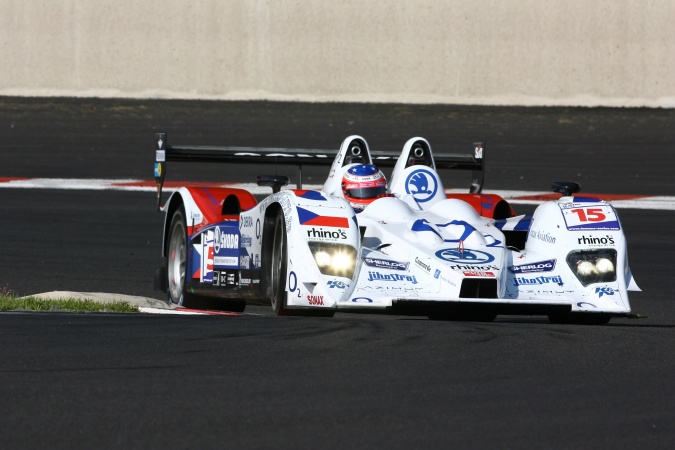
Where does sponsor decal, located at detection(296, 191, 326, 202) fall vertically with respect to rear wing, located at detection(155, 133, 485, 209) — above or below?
below

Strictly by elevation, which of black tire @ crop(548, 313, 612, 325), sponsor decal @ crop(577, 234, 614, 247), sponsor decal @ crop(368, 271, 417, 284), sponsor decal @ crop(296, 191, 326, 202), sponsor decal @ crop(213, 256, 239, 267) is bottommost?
black tire @ crop(548, 313, 612, 325)

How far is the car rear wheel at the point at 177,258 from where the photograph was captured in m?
10.9

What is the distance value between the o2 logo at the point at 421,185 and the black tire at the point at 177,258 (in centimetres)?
190

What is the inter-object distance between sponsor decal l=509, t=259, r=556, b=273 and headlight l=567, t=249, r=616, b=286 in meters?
0.12

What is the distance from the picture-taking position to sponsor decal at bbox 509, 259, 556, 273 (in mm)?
8883

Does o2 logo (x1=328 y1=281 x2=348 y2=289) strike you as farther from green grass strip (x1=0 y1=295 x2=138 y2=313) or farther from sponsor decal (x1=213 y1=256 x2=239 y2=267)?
sponsor decal (x1=213 y1=256 x2=239 y2=267)

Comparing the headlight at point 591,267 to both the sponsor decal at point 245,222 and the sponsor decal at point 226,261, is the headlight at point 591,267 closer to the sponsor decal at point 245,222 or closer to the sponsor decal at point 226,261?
the sponsor decal at point 245,222

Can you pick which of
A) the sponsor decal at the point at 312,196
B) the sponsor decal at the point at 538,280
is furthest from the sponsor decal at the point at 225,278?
the sponsor decal at the point at 538,280

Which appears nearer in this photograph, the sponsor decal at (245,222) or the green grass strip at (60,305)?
the green grass strip at (60,305)

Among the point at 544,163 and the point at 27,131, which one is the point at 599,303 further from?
the point at 27,131

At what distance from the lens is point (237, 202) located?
35.5 feet

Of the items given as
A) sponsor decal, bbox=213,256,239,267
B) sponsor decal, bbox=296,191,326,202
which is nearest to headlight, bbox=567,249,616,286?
sponsor decal, bbox=296,191,326,202

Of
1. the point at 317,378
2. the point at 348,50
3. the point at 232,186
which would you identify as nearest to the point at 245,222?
the point at 317,378

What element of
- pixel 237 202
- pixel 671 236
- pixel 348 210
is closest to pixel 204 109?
pixel 671 236
